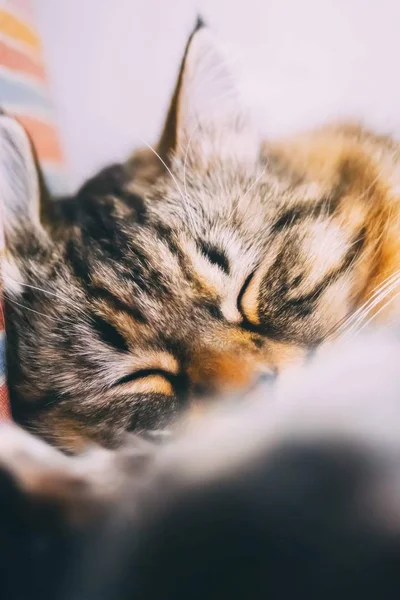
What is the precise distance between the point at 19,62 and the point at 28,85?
0.11 ft

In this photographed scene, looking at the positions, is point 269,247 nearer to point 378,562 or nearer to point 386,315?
point 386,315

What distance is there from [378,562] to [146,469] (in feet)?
1.12

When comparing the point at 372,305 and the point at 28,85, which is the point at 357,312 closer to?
the point at 372,305

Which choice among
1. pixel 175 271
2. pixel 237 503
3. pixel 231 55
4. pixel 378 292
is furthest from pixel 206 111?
pixel 237 503

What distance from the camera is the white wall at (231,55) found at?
25.6 inches

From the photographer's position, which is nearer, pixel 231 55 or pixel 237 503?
pixel 231 55

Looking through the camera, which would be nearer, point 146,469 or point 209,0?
point 209,0

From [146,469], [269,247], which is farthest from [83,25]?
[146,469]

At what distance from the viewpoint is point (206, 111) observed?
70 cm

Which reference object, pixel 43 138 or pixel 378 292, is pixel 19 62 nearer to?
pixel 43 138

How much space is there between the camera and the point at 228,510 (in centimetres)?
79

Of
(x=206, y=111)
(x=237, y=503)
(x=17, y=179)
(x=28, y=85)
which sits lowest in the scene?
(x=237, y=503)

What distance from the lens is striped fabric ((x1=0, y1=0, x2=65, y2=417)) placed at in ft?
2.44

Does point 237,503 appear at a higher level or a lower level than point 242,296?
lower
